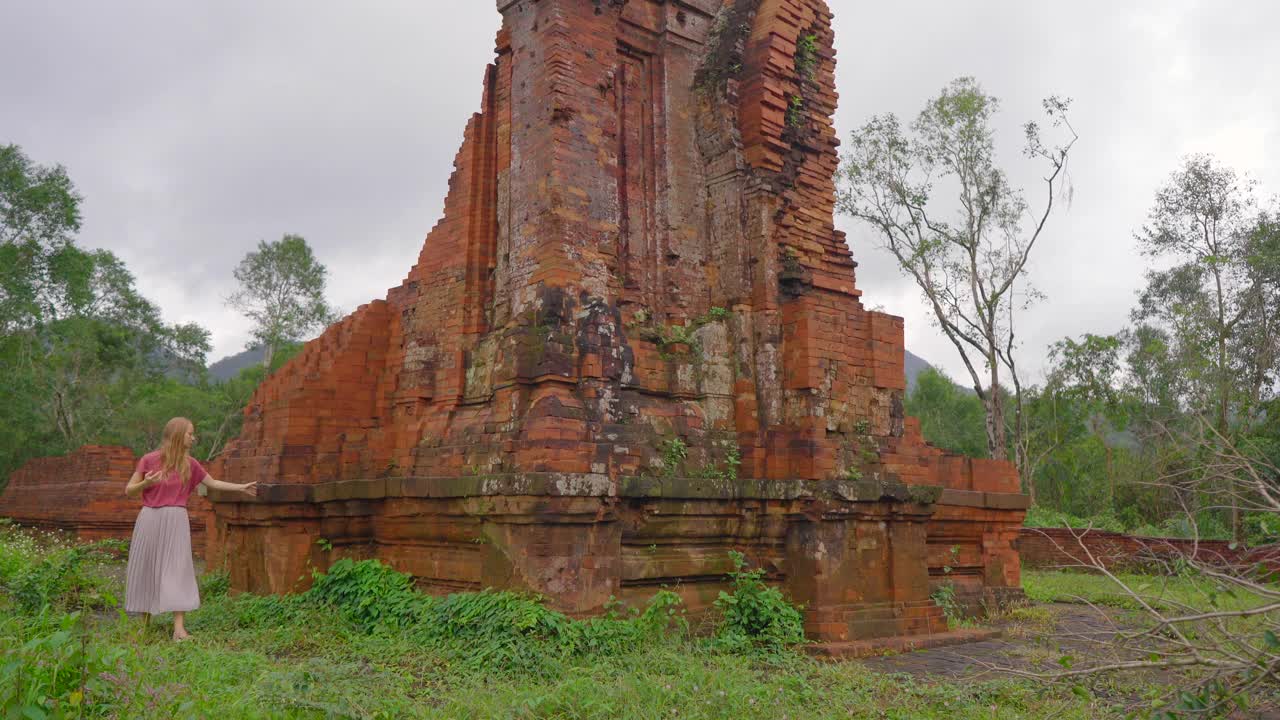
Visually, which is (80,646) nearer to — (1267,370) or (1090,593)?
(1090,593)

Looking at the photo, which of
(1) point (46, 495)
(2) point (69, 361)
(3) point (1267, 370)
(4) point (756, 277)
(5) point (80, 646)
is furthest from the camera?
(2) point (69, 361)

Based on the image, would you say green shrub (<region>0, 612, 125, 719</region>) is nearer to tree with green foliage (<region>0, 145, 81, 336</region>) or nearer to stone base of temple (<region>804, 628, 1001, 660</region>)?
stone base of temple (<region>804, 628, 1001, 660</region>)

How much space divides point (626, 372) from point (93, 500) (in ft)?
42.3

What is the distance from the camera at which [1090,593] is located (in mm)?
11797

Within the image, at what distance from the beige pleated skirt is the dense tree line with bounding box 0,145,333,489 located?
19.7 metres

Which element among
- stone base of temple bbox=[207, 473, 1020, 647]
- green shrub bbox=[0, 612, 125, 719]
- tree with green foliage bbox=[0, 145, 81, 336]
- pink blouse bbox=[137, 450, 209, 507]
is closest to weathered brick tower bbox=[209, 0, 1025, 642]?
stone base of temple bbox=[207, 473, 1020, 647]

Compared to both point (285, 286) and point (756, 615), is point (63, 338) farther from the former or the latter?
point (756, 615)

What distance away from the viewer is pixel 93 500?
15273 mm

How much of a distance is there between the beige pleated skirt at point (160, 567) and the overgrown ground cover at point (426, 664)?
21 cm

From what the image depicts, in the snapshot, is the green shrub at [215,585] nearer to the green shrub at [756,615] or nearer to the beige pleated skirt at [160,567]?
the beige pleated skirt at [160,567]

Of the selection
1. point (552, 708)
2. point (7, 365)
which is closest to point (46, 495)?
point (7, 365)

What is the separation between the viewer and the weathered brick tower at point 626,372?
630cm

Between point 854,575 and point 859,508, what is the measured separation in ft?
1.69

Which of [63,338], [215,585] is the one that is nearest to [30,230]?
[63,338]
